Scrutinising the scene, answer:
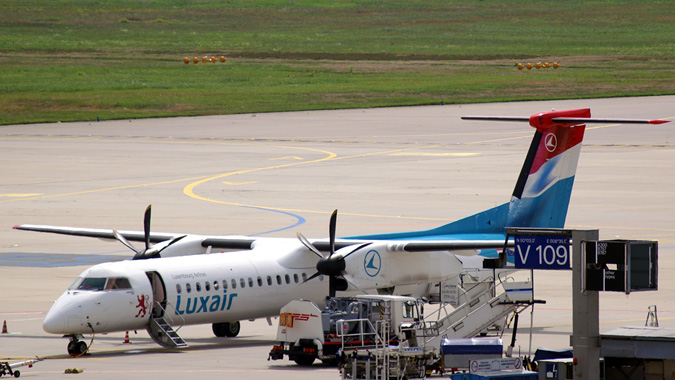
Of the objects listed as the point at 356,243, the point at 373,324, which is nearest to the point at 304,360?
the point at 373,324

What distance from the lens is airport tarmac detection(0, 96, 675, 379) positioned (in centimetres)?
3103

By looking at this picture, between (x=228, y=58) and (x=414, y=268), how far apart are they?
410ft

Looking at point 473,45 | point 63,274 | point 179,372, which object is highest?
point 473,45

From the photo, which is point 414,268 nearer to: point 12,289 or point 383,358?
point 383,358

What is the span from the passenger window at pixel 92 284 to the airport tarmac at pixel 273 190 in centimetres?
165

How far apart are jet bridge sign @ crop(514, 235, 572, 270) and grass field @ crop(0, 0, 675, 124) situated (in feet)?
269

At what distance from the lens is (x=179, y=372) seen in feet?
84.1

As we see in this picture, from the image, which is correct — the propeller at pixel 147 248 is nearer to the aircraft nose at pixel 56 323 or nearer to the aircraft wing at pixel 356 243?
the aircraft wing at pixel 356 243

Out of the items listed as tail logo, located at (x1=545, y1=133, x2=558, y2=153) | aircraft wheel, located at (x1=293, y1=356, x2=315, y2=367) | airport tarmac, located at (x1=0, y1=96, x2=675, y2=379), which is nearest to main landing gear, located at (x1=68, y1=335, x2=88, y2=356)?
airport tarmac, located at (x1=0, y1=96, x2=675, y2=379)

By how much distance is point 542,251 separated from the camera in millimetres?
22109

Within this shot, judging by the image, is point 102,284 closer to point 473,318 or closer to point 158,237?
point 158,237

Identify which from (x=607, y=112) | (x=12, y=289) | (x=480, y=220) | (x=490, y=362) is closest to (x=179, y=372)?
(x=490, y=362)

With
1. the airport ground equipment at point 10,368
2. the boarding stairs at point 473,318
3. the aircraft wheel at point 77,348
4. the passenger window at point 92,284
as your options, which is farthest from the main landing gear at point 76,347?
the boarding stairs at point 473,318

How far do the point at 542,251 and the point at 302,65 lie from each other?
409 ft
